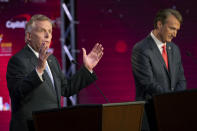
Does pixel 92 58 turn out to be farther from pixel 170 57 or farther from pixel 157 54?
pixel 170 57

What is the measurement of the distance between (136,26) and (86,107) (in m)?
3.58

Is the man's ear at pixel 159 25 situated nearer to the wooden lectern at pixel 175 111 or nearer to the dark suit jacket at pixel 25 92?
the dark suit jacket at pixel 25 92

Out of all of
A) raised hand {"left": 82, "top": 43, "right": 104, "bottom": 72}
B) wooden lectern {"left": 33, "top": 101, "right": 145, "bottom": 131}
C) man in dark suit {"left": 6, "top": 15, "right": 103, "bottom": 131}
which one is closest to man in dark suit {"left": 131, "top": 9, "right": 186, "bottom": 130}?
raised hand {"left": 82, "top": 43, "right": 104, "bottom": 72}

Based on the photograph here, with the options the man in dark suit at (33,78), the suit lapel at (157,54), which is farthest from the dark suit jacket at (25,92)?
the suit lapel at (157,54)

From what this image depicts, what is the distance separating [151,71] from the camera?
3865mm

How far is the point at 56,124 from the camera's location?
2.37 meters

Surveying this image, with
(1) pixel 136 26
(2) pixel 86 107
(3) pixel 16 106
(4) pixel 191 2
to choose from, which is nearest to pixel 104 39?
(1) pixel 136 26

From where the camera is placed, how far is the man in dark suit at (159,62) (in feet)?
12.6

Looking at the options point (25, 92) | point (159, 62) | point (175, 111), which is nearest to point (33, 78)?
point (25, 92)

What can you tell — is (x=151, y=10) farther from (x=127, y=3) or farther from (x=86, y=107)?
(x=86, y=107)

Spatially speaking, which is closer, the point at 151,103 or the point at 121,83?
the point at 151,103

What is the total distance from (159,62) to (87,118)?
169cm

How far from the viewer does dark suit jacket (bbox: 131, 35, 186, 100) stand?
12.5 ft

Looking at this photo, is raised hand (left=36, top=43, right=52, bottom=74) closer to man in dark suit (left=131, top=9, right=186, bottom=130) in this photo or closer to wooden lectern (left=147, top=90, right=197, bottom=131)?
wooden lectern (left=147, top=90, right=197, bottom=131)
